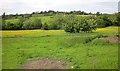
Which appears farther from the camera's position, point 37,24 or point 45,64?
point 37,24

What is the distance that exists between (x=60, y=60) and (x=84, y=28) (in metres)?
33.7

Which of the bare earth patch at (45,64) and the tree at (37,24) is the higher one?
the bare earth patch at (45,64)

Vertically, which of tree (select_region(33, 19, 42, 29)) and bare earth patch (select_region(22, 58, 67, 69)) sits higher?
bare earth patch (select_region(22, 58, 67, 69))

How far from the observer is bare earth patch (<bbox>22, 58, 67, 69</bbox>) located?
18398mm

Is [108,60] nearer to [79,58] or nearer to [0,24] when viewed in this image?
[79,58]

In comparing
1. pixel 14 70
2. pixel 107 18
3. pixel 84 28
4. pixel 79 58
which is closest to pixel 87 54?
pixel 79 58

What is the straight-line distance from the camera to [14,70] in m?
18.0

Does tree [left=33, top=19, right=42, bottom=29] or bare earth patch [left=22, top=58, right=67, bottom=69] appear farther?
tree [left=33, top=19, right=42, bottom=29]

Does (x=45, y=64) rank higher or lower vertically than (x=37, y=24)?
higher

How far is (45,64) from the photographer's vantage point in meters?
19.1

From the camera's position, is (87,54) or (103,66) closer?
(103,66)

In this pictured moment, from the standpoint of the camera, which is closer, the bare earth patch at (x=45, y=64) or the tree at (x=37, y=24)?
the bare earth patch at (x=45, y=64)

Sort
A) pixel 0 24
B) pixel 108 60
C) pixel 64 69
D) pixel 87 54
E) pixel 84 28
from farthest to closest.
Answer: pixel 0 24
pixel 84 28
pixel 87 54
pixel 108 60
pixel 64 69

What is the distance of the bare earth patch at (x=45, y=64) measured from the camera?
18.4 meters
